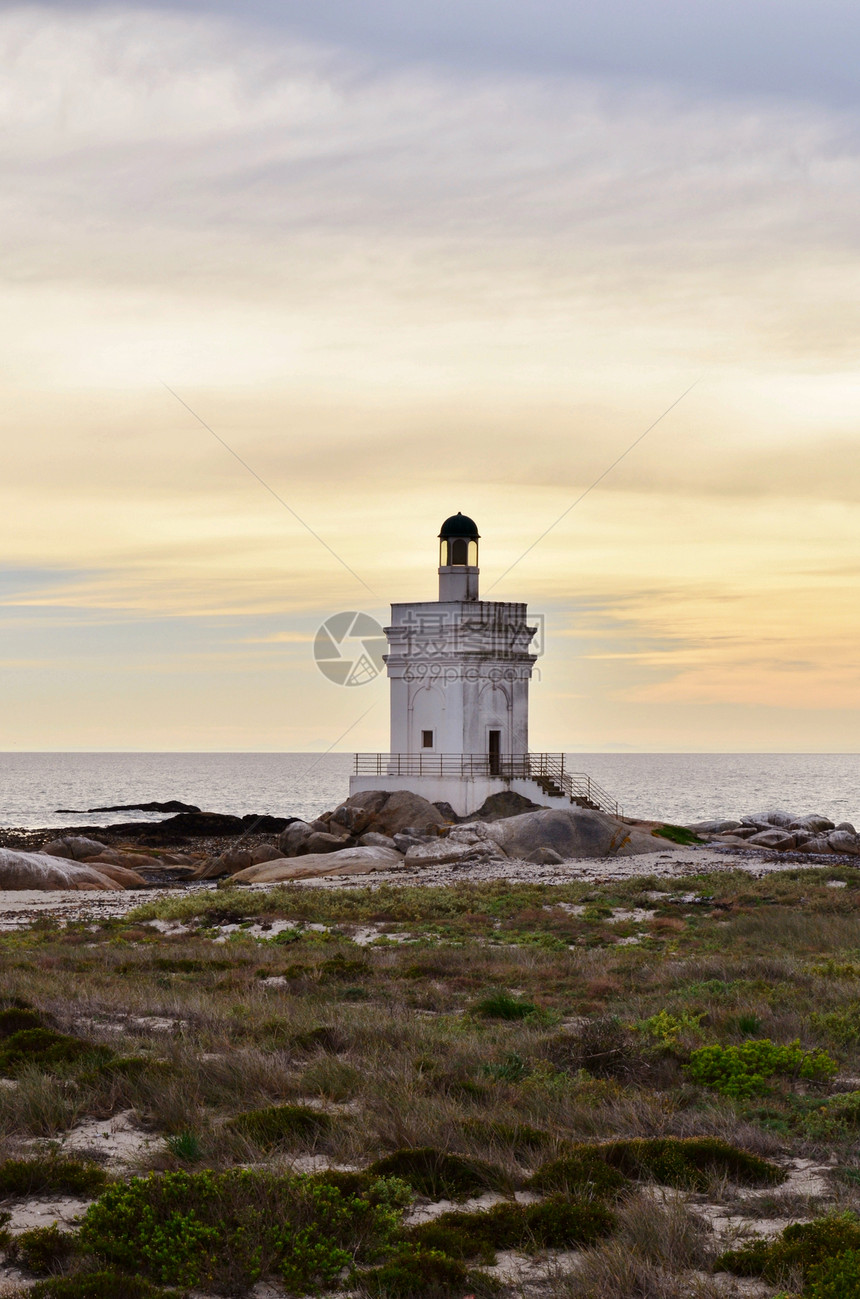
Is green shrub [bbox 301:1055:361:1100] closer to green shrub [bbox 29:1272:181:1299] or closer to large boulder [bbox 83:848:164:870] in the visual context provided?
green shrub [bbox 29:1272:181:1299]

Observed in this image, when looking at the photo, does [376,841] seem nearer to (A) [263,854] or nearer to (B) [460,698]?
(A) [263,854]

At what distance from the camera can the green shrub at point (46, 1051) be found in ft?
33.7

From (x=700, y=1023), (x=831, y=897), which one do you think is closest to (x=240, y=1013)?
(x=700, y=1023)

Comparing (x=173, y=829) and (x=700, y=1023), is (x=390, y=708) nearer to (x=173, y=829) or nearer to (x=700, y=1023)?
(x=173, y=829)

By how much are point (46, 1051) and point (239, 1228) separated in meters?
4.65

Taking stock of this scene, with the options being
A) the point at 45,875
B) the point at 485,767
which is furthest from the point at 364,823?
the point at 45,875

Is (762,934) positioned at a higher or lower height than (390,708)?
lower

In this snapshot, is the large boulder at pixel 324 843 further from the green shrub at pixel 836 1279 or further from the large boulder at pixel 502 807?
the green shrub at pixel 836 1279

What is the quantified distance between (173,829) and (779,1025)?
55.7 metres

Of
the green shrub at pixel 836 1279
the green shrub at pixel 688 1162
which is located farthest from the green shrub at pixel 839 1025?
the green shrub at pixel 836 1279

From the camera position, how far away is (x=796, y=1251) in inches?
249

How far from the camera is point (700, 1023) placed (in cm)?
1230

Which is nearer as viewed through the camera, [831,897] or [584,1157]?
[584,1157]

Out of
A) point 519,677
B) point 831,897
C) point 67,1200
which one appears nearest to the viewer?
point 67,1200
